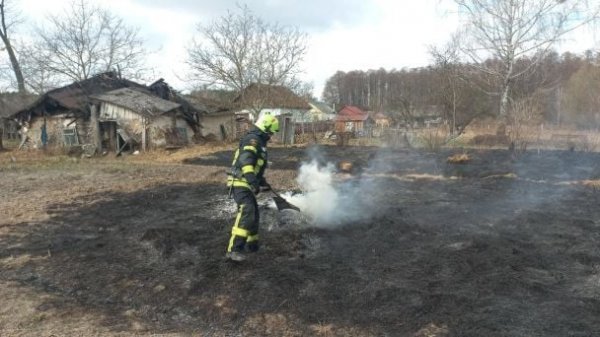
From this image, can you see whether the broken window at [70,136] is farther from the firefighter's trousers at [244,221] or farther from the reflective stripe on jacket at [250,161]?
the firefighter's trousers at [244,221]

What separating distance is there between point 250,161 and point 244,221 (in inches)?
30.2

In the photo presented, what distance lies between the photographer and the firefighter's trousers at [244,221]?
5.93m

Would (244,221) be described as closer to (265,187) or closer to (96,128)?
(265,187)

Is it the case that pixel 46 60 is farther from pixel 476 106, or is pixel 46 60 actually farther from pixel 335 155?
pixel 476 106

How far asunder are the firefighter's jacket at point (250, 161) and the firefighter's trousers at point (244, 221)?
13 centimetres

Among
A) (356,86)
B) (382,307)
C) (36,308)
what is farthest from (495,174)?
(356,86)

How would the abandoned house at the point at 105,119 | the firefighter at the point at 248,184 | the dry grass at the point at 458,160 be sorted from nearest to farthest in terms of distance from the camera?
1. the firefighter at the point at 248,184
2. the dry grass at the point at 458,160
3. the abandoned house at the point at 105,119

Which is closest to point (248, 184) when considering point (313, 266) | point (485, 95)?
point (313, 266)

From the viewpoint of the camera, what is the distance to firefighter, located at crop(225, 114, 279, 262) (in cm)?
593

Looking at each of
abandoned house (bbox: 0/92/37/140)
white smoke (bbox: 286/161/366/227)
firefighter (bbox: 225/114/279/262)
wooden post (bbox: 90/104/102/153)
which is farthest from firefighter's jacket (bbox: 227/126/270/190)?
abandoned house (bbox: 0/92/37/140)

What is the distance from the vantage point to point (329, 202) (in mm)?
9016

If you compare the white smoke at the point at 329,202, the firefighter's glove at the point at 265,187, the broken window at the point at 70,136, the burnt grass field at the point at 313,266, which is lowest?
the burnt grass field at the point at 313,266

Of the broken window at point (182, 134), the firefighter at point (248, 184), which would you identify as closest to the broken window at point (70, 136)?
the broken window at point (182, 134)

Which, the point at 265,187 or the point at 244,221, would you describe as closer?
the point at 244,221
